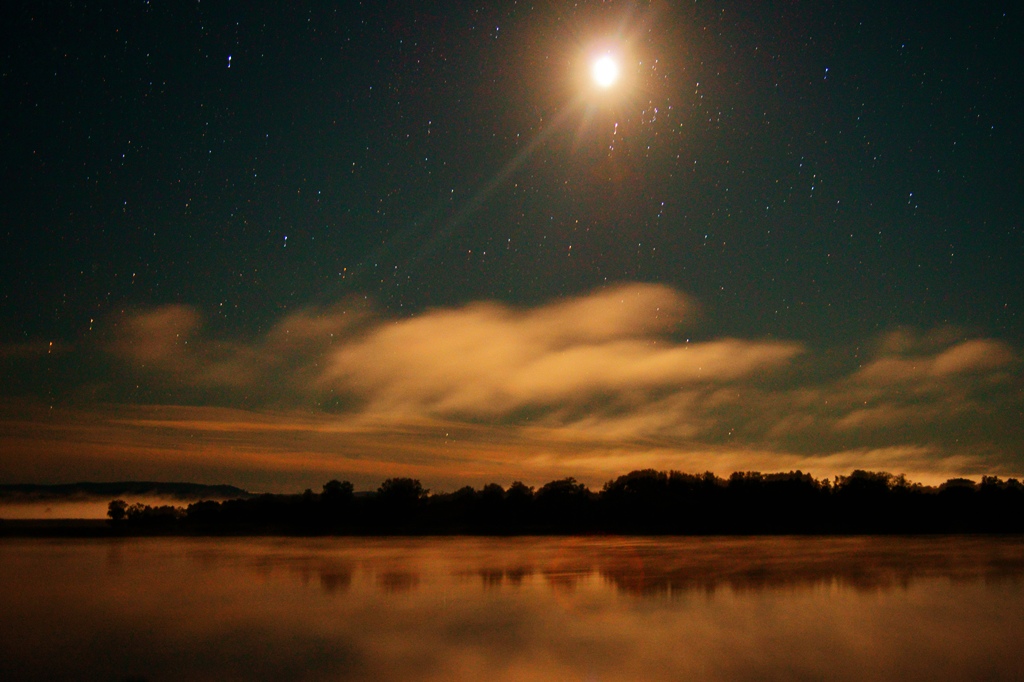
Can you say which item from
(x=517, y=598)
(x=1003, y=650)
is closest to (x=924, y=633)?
(x=1003, y=650)

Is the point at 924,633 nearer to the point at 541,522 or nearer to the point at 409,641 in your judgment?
the point at 409,641

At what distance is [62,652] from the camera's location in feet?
58.5

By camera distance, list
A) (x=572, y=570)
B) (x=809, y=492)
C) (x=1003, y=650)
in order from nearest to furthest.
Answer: (x=1003, y=650), (x=572, y=570), (x=809, y=492)

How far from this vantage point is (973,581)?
27406 millimetres

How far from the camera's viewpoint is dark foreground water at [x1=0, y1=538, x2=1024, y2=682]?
50.0 feet

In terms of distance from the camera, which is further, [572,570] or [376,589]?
[572,570]

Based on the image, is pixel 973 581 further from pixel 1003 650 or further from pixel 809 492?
pixel 809 492

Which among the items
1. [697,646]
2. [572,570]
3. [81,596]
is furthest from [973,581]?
[81,596]

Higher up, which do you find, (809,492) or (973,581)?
(809,492)

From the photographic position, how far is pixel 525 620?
20.0 meters

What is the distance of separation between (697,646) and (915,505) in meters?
68.3

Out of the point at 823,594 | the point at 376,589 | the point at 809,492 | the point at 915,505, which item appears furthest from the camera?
the point at 809,492

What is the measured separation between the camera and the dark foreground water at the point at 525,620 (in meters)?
→ 15.2

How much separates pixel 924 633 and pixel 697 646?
16.9 feet
